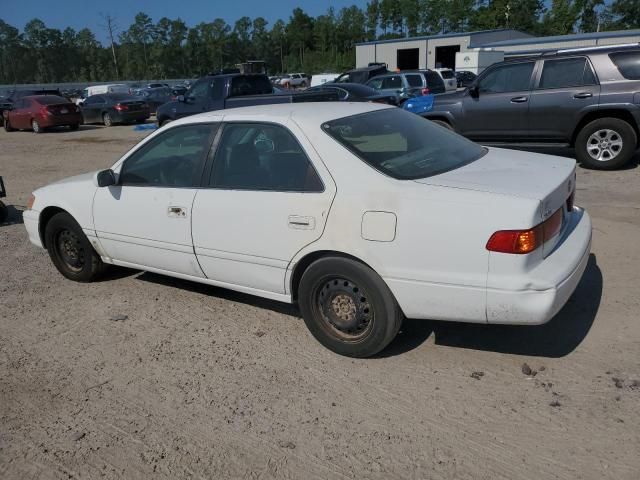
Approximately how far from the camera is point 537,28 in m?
82.7

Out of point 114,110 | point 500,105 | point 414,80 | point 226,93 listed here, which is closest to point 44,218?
point 500,105

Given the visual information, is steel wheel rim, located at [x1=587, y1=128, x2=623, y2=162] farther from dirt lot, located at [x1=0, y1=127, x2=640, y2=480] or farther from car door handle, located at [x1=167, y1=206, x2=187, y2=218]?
car door handle, located at [x1=167, y1=206, x2=187, y2=218]

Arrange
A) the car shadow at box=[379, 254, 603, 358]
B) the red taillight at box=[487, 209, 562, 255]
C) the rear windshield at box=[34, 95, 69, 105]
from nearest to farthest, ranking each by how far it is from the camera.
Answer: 1. the red taillight at box=[487, 209, 562, 255]
2. the car shadow at box=[379, 254, 603, 358]
3. the rear windshield at box=[34, 95, 69, 105]

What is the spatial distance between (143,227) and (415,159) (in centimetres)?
217

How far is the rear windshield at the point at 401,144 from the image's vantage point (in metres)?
3.49

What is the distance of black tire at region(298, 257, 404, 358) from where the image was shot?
3.32 metres

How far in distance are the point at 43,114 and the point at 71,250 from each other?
758 inches

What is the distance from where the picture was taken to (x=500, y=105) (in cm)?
950

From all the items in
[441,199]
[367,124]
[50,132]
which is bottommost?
[50,132]

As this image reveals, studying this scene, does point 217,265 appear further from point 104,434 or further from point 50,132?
point 50,132

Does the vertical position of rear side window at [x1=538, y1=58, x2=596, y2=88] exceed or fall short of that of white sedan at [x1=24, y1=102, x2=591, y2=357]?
it exceeds it

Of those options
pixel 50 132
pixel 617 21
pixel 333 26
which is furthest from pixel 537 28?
pixel 50 132

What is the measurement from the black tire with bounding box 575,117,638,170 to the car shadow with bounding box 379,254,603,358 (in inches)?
212

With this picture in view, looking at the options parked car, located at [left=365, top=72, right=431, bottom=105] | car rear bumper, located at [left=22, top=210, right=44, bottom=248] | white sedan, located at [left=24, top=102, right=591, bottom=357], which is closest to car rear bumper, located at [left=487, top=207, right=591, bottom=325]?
white sedan, located at [left=24, top=102, right=591, bottom=357]
